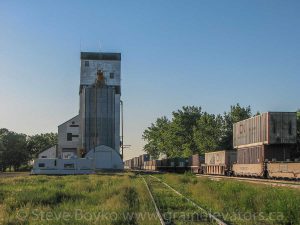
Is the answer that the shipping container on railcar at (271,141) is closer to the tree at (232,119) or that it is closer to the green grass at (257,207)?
the green grass at (257,207)

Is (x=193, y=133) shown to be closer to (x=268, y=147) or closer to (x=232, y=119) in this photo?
(x=232, y=119)

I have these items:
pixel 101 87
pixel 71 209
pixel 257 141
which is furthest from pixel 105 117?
pixel 71 209

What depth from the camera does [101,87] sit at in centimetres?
9556

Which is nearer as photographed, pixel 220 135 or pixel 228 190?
pixel 228 190

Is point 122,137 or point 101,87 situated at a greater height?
point 101,87

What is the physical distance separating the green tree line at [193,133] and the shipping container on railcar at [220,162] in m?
20.9

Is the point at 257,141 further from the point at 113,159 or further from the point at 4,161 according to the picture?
the point at 4,161

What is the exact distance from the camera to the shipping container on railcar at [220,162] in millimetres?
51750

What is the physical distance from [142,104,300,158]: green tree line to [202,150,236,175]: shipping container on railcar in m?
20.9

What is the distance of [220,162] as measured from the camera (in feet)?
179

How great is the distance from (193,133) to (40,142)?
257 ft

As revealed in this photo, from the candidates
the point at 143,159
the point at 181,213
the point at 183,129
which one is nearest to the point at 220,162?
the point at 181,213

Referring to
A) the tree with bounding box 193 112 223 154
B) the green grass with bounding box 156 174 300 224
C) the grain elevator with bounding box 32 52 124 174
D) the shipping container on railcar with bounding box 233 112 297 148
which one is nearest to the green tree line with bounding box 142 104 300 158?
the tree with bounding box 193 112 223 154

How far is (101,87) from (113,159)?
18.1 m
